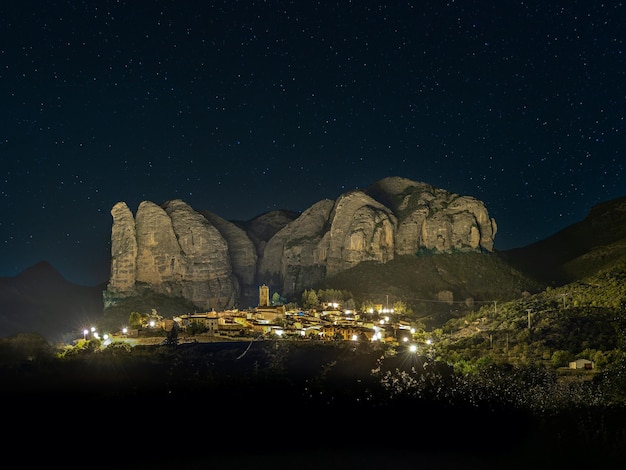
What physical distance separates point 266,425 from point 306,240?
10237 centimetres

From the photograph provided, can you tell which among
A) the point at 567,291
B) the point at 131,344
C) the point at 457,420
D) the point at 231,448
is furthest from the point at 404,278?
the point at 231,448

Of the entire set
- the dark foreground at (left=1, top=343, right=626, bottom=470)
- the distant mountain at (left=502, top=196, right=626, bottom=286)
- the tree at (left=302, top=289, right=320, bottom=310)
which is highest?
the distant mountain at (left=502, top=196, right=626, bottom=286)

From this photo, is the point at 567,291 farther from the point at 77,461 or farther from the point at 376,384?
the point at 77,461

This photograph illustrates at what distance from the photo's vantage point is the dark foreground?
93.1 feet

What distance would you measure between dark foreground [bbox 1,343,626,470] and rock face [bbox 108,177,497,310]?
72526 millimetres

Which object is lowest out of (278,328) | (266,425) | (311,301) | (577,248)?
(266,425)

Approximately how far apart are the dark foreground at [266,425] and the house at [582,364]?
24.8 ft

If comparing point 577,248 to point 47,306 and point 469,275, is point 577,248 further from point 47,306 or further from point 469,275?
point 47,306

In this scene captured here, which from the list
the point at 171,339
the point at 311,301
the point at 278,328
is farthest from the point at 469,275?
the point at 171,339

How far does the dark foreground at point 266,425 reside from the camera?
93.1 ft

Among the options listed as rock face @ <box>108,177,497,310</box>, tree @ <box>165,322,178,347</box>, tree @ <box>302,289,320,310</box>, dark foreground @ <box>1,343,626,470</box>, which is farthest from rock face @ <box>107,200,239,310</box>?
dark foreground @ <box>1,343,626,470</box>

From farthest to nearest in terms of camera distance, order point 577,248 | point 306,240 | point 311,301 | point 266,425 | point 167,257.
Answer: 1. point 306,240
2. point 577,248
3. point 167,257
4. point 311,301
5. point 266,425

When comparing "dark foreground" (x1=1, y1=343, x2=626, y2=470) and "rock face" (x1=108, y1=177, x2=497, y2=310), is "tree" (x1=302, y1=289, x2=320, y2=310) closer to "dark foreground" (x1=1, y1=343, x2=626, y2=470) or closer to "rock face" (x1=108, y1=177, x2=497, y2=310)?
"rock face" (x1=108, y1=177, x2=497, y2=310)

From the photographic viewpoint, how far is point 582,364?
42.3 m
